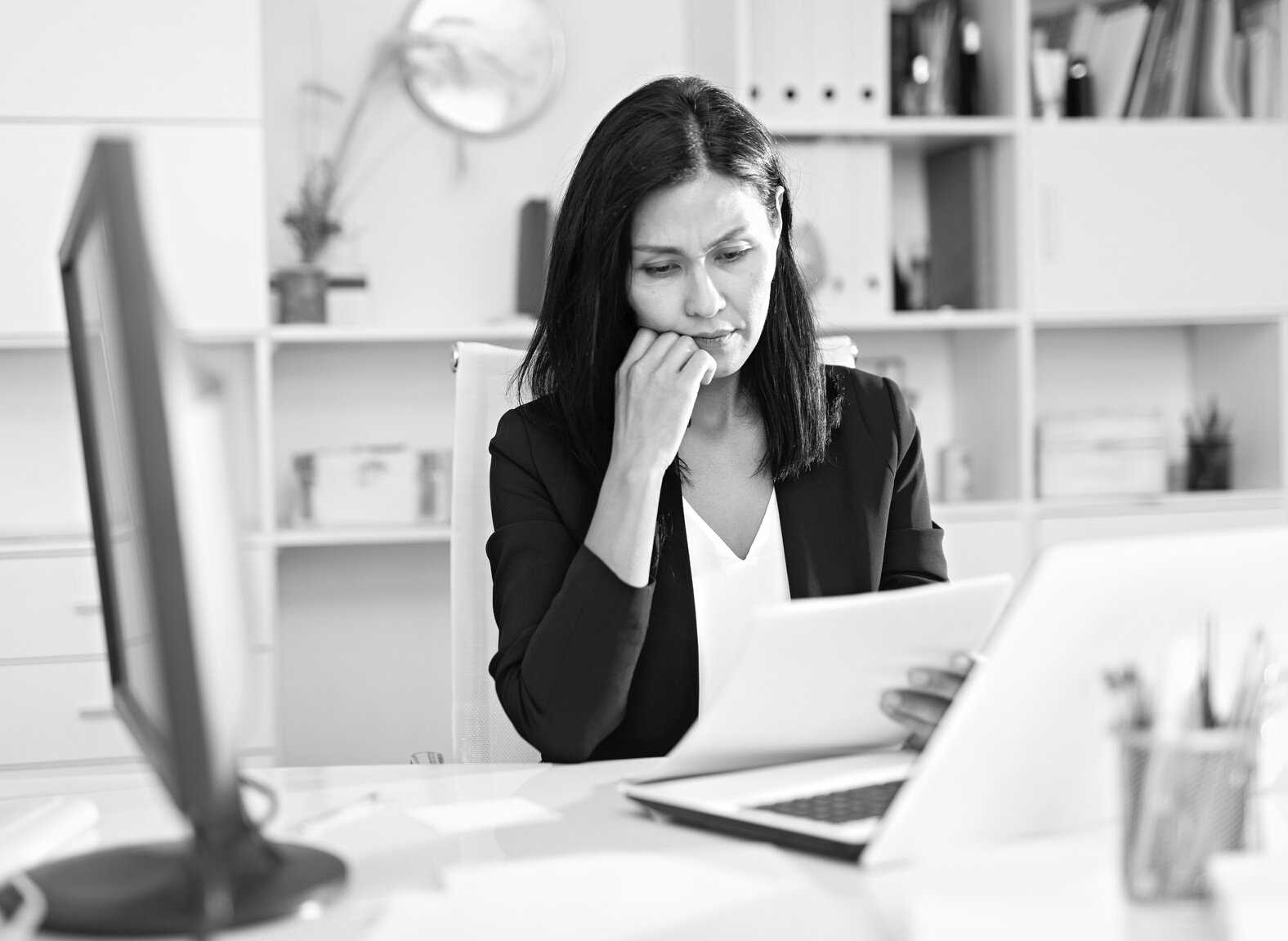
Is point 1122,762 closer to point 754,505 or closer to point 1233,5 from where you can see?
point 754,505

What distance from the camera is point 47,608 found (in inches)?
109

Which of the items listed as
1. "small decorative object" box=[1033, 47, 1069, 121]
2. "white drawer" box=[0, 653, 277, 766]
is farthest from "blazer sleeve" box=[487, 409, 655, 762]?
"small decorative object" box=[1033, 47, 1069, 121]

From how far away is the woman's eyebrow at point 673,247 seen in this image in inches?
62.1

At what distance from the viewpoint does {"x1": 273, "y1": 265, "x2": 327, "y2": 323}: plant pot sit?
9.79 ft

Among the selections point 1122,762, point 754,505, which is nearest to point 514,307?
point 754,505

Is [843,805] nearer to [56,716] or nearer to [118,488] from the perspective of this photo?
[118,488]

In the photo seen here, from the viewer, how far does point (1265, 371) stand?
3.33 m

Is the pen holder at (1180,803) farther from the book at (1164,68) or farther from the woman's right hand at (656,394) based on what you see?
the book at (1164,68)

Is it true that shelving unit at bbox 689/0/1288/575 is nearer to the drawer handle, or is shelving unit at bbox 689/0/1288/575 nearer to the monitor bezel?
the drawer handle

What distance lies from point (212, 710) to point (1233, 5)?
11.0 ft

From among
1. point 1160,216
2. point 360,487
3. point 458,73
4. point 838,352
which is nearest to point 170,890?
point 838,352

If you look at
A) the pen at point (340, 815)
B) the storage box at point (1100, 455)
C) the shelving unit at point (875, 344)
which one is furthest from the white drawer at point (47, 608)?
the storage box at point (1100, 455)

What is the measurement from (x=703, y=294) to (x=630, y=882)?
86 cm

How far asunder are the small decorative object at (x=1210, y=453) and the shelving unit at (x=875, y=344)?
4 cm
